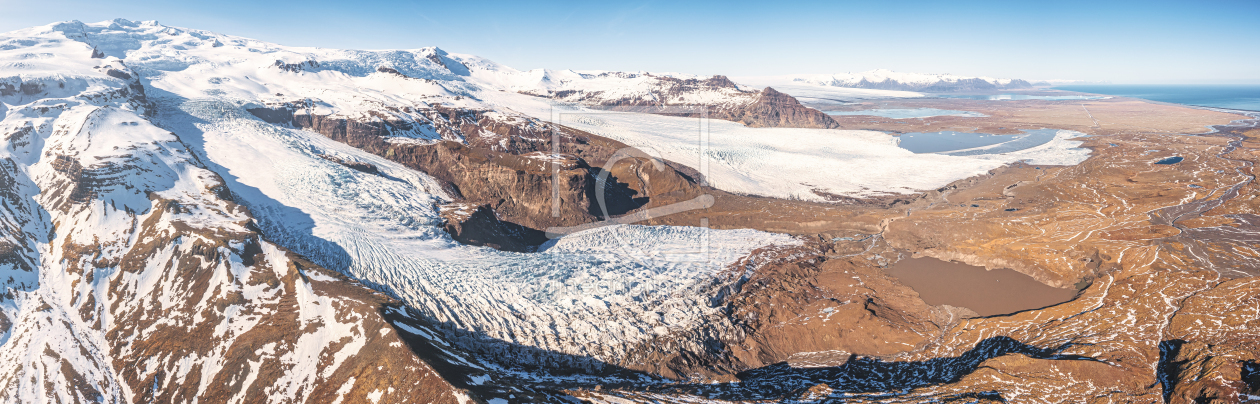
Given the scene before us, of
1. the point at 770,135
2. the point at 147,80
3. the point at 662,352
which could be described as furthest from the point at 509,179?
the point at 770,135

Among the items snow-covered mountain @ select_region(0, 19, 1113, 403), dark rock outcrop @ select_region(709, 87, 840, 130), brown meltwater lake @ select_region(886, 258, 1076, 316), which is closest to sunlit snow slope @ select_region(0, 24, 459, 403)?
snow-covered mountain @ select_region(0, 19, 1113, 403)

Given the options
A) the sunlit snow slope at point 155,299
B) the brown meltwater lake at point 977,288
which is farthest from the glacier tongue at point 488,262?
the brown meltwater lake at point 977,288

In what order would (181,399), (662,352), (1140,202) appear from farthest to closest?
(1140,202), (662,352), (181,399)

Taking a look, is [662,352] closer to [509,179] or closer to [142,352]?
[142,352]

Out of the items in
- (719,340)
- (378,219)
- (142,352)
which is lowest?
(719,340)

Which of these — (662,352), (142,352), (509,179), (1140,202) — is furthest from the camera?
(509,179)

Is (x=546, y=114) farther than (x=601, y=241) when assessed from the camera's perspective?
Yes

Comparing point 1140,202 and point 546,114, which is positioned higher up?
point 546,114
